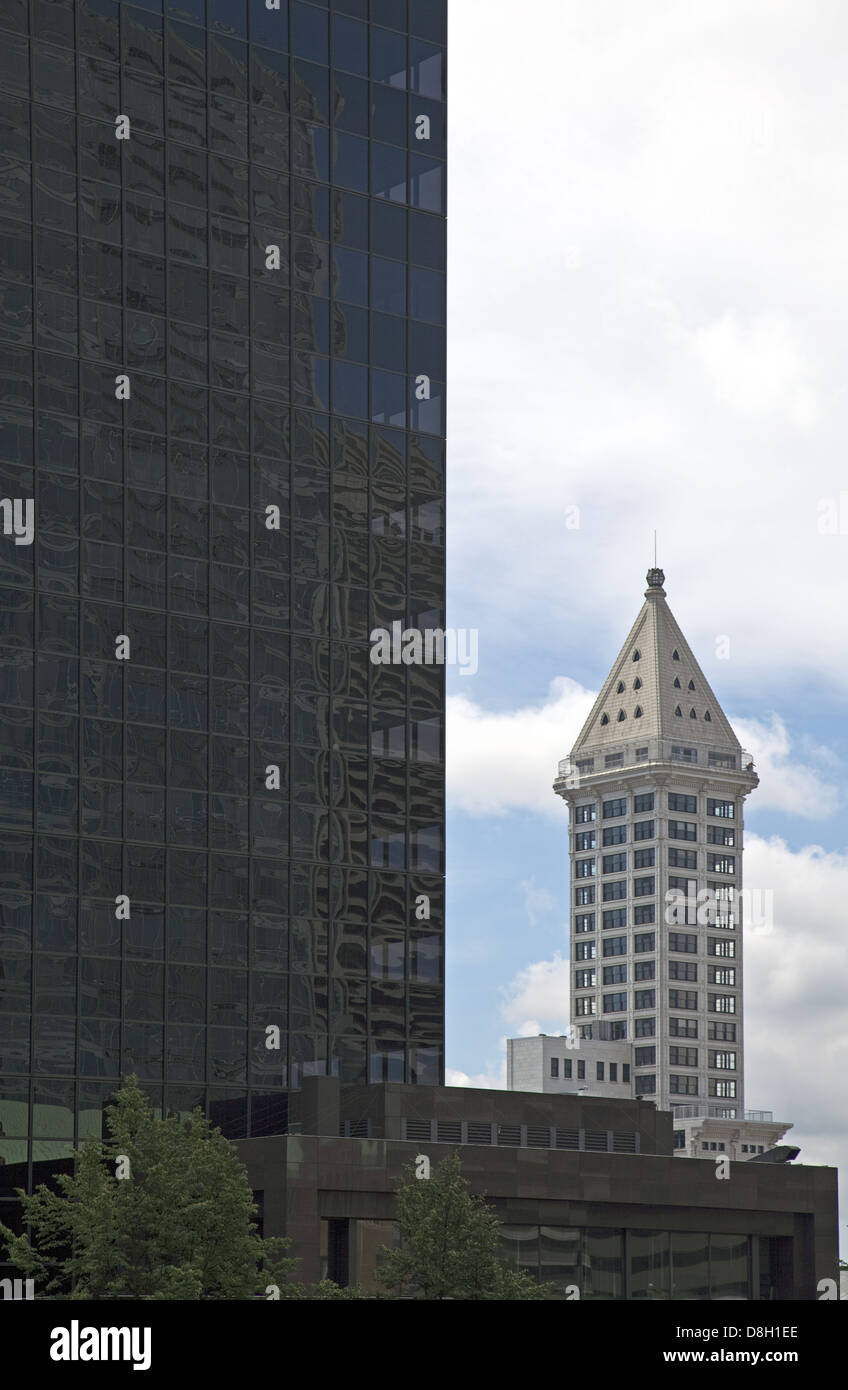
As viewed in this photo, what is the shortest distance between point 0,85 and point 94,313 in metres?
8.51

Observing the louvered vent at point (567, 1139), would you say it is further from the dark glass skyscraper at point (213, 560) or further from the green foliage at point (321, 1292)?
the green foliage at point (321, 1292)

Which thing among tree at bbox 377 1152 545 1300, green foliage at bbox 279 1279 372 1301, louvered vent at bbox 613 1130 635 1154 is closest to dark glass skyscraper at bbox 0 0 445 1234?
louvered vent at bbox 613 1130 635 1154

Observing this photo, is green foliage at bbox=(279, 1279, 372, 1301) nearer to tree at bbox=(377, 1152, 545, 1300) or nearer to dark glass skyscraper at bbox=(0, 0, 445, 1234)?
tree at bbox=(377, 1152, 545, 1300)

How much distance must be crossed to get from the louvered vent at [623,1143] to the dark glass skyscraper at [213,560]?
28.3ft

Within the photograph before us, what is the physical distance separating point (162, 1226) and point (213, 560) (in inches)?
1204

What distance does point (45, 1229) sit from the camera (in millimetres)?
55562

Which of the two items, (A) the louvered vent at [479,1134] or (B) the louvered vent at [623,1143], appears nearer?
(A) the louvered vent at [479,1134]

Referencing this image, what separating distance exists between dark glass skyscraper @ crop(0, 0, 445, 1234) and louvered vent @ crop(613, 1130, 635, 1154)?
339 inches

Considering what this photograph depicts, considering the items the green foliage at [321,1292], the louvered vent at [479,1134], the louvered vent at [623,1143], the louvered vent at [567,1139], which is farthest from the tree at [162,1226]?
the louvered vent at [623,1143]

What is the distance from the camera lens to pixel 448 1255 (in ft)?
163

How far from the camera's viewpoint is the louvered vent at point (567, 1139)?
67438mm

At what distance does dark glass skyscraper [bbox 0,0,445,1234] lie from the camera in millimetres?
67250
